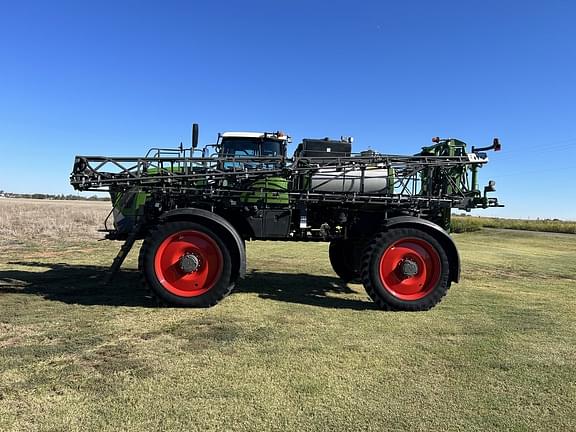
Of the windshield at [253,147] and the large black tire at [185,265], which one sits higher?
the windshield at [253,147]

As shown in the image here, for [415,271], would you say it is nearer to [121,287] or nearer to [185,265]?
[185,265]

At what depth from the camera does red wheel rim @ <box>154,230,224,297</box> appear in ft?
21.7

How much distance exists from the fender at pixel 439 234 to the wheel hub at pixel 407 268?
53 centimetres

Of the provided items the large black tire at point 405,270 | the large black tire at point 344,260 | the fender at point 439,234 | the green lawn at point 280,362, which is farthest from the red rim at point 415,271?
A: the large black tire at point 344,260

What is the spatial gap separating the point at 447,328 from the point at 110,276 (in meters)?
4.81

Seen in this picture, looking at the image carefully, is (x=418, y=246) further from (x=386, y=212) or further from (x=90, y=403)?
(x=90, y=403)

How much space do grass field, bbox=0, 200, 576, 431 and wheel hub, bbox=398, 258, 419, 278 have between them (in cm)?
62

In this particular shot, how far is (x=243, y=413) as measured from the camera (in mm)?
3312

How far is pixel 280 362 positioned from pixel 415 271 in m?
3.16

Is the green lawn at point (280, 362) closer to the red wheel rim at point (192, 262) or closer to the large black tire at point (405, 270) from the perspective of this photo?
the large black tire at point (405, 270)

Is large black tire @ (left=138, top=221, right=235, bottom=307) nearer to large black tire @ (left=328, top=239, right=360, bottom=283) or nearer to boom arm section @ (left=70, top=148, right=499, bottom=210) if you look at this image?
boom arm section @ (left=70, top=148, right=499, bottom=210)

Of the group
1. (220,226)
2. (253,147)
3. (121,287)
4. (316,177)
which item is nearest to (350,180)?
→ (316,177)

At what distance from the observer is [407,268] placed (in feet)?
22.2

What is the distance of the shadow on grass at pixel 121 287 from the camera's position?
6.88 metres
